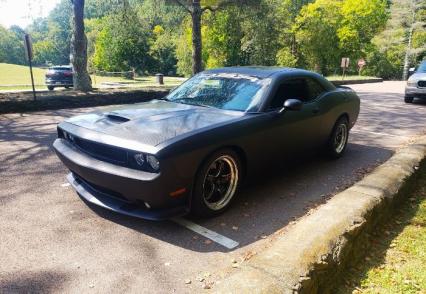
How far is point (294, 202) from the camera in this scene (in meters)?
4.14

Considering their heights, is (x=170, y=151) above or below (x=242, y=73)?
below

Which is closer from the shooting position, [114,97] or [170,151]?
[170,151]

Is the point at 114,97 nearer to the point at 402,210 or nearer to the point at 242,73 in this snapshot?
the point at 242,73

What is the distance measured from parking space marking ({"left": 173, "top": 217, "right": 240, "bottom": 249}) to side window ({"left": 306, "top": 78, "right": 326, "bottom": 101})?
251cm

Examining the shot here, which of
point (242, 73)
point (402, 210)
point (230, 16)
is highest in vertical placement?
point (230, 16)

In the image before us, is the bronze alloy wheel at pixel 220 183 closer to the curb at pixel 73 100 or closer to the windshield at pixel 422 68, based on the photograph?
the curb at pixel 73 100

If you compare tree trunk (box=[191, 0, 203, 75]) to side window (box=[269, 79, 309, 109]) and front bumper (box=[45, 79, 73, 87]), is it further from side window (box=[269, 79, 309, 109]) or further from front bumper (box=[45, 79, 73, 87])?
side window (box=[269, 79, 309, 109])

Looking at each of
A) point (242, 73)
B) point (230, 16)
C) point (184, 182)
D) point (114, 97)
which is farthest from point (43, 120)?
point (230, 16)

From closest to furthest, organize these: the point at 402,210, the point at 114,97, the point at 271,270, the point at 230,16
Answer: the point at 271,270, the point at 402,210, the point at 114,97, the point at 230,16

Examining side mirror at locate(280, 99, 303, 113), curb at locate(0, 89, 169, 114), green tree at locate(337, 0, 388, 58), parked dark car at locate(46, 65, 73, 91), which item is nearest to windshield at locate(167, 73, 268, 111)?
side mirror at locate(280, 99, 303, 113)

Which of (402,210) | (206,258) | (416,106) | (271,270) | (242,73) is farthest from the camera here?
(416,106)

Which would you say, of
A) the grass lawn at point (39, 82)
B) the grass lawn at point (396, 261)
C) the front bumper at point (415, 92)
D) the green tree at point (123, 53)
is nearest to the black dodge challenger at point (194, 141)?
the grass lawn at point (396, 261)

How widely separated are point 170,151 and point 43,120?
6.58 meters

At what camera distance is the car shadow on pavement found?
3.32m
